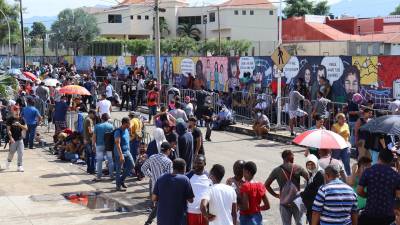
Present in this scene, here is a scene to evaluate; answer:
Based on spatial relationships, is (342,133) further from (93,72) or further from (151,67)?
(93,72)

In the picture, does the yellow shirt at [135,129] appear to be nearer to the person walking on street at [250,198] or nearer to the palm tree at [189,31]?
the person walking on street at [250,198]

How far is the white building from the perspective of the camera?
3802 inches

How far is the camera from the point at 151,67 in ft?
125

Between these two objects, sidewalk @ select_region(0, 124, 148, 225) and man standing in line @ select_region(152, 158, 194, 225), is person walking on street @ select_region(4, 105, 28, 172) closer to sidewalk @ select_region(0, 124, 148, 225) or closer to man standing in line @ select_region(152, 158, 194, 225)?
sidewalk @ select_region(0, 124, 148, 225)

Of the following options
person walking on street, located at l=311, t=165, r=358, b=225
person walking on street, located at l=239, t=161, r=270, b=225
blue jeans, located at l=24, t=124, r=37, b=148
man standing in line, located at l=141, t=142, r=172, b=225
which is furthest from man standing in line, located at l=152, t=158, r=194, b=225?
blue jeans, located at l=24, t=124, r=37, b=148

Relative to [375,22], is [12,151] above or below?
below

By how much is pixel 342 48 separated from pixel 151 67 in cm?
1896

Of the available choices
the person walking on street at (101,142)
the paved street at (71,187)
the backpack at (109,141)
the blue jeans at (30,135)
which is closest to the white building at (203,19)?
the blue jeans at (30,135)

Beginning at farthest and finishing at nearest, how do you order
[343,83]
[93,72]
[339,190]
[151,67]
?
[93,72]
[151,67]
[343,83]
[339,190]

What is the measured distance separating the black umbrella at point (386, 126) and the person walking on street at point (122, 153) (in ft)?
17.4

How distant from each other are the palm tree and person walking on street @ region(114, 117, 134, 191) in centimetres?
8693

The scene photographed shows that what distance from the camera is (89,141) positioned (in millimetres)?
17000

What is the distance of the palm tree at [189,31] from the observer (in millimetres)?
101688

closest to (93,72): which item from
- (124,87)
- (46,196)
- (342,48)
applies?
(124,87)
